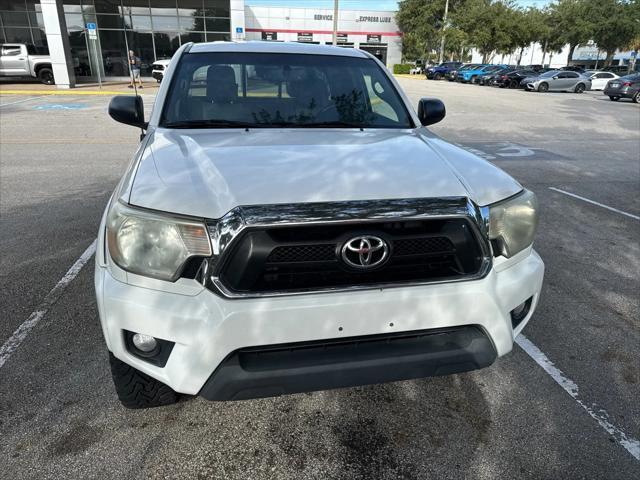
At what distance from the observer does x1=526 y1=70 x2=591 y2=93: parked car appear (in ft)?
101

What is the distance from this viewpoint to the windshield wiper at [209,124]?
2986 millimetres

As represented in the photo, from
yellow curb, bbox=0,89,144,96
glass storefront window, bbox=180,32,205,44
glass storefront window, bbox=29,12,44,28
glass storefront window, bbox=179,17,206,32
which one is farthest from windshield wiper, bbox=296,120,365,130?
glass storefront window, bbox=29,12,44,28

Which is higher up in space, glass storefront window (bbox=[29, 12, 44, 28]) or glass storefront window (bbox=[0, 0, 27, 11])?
glass storefront window (bbox=[0, 0, 27, 11])

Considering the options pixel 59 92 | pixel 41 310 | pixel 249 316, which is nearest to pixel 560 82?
pixel 59 92

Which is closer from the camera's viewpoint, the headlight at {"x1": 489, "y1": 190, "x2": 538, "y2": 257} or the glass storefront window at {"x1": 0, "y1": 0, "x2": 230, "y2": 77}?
the headlight at {"x1": 489, "y1": 190, "x2": 538, "y2": 257}

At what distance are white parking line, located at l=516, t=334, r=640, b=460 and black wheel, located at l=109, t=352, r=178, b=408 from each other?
2201 mm

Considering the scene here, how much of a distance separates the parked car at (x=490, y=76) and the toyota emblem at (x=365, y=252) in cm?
3839

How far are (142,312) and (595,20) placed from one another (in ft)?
199

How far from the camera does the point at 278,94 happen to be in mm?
3305

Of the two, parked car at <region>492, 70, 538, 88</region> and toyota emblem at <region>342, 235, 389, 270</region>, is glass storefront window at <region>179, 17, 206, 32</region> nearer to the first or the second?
parked car at <region>492, 70, 538, 88</region>

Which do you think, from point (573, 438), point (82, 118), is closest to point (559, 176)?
point (573, 438)

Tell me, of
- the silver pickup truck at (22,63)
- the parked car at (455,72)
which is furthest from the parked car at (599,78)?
the silver pickup truck at (22,63)

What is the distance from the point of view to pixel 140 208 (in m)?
1.92

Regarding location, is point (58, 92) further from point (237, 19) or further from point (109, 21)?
point (237, 19)
